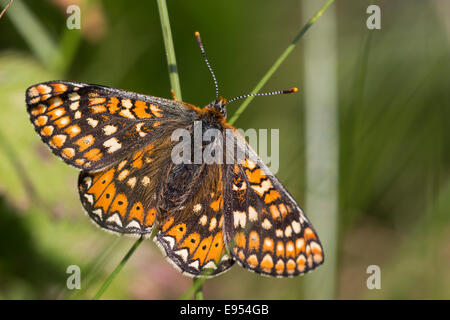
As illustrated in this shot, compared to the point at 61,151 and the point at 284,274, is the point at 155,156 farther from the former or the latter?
the point at 284,274

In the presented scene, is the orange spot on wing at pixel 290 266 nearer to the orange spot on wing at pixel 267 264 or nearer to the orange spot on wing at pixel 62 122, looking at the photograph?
the orange spot on wing at pixel 267 264

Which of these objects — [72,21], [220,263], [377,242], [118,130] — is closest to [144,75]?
[72,21]

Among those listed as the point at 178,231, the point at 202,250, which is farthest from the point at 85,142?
the point at 202,250

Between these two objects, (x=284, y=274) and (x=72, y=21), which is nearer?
(x=284, y=274)

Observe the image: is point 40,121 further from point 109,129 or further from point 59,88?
point 109,129

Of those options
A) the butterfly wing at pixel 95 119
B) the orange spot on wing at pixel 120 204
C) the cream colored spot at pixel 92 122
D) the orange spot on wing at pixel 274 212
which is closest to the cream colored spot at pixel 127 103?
the butterfly wing at pixel 95 119
